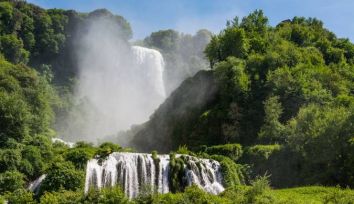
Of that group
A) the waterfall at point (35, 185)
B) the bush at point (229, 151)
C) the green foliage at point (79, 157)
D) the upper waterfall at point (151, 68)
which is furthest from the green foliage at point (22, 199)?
the upper waterfall at point (151, 68)

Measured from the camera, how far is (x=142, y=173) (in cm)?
3841

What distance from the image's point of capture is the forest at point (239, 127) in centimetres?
3291

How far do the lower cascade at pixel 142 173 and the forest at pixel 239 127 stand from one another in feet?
2.25

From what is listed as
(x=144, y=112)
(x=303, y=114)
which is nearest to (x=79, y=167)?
(x=303, y=114)

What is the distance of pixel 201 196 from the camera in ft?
78.7

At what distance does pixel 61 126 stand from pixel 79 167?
5513 centimetres

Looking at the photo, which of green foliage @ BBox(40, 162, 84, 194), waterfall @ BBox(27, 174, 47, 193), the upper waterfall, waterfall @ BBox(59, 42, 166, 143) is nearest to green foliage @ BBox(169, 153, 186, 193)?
green foliage @ BBox(40, 162, 84, 194)

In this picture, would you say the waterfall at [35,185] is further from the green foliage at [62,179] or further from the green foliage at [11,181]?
the green foliage at [62,179]

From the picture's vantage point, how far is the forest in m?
32.9

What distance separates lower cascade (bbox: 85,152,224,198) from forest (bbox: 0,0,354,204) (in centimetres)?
69

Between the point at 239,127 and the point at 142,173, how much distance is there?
1687 centimetres

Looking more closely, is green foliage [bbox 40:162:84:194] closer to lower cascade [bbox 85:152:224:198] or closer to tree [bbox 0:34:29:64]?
lower cascade [bbox 85:152:224:198]

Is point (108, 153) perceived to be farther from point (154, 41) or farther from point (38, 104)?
point (154, 41)

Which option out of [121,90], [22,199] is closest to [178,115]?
[22,199]
